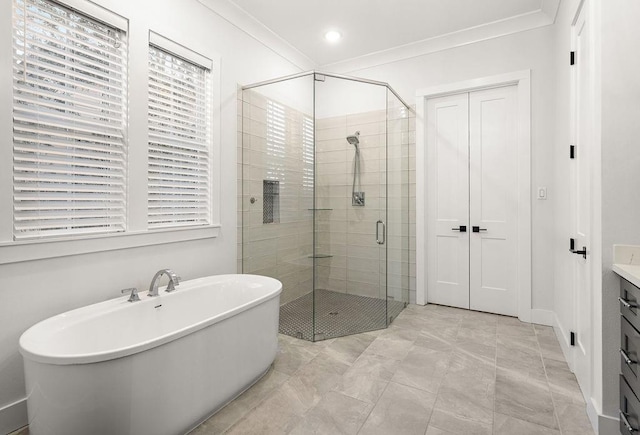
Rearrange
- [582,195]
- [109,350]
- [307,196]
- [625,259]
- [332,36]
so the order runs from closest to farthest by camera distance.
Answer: [109,350] < [625,259] < [582,195] < [307,196] < [332,36]

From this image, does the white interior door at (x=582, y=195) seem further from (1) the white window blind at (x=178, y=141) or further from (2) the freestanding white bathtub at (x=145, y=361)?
(1) the white window blind at (x=178, y=141)

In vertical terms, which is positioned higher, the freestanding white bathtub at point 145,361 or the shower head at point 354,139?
the shower head at point 354,139

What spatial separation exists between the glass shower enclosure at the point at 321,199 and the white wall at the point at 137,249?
196 mm

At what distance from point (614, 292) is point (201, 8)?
3302 mm

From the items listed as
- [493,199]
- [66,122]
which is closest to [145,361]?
[66,122]

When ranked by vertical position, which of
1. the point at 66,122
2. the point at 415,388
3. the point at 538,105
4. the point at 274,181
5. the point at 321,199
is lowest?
the point at 415,388

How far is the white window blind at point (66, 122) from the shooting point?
1694mm

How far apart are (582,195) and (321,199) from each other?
5.99 feet

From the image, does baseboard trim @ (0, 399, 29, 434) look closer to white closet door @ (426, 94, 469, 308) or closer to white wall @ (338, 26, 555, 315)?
white closet door @ (426, 94, 469, 308)

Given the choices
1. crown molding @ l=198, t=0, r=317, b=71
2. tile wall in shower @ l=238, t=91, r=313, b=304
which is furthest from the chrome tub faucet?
crown molding @ l=198, t=0, r=317, b=71

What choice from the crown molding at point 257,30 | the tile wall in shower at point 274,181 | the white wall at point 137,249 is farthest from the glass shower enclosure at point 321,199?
the crown molding at point 257,30

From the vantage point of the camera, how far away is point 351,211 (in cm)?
309

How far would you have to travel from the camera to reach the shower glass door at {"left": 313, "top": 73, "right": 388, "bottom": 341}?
2.91 metres

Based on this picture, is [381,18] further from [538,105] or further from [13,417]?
[13,417]
